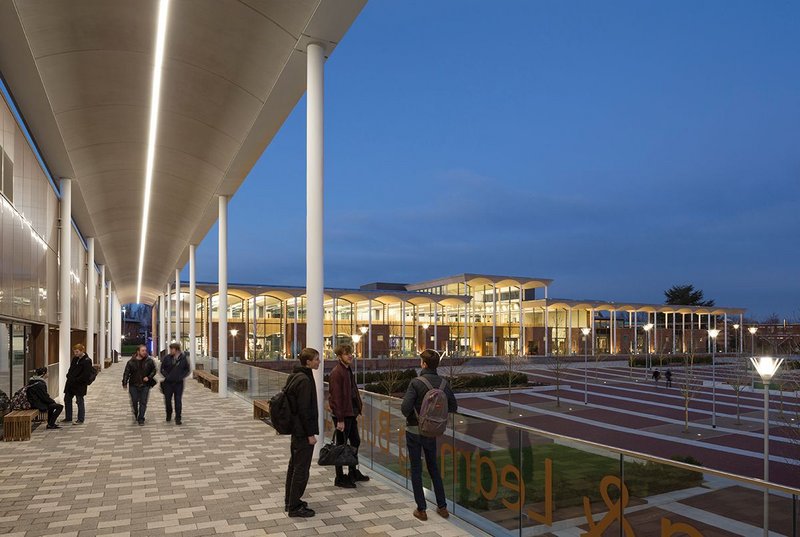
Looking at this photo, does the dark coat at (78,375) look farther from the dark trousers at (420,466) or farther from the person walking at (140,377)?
the dark trousers at (420,466)

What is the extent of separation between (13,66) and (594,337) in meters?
66.2

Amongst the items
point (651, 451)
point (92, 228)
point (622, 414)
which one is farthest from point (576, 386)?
point (92, 228)

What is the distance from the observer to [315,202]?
8.87 m

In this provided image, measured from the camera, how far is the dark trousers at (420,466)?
5.80 metres

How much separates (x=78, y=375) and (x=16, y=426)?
166 centimetres

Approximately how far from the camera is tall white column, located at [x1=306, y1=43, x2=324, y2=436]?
28.5 feet

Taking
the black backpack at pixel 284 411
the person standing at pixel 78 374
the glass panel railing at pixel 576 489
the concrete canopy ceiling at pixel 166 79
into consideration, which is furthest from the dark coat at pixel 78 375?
the black backpack at pixel 284 411

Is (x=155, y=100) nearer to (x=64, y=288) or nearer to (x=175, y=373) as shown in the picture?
(x=175, y=373)

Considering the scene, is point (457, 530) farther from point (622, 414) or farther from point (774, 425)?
point (774, 425)

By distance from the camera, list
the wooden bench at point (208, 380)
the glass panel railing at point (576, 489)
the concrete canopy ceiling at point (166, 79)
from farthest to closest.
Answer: the wooden bench at point (208, 380) < the concrete canopy ceiling at point (166, 79) < the glass panel railing at point (576, 489)

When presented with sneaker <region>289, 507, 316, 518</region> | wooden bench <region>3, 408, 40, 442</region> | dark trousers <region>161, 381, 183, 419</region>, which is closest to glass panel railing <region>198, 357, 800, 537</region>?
sneaker <region>289, 507, 316, 518</region>

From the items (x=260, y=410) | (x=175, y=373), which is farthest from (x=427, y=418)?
(x=175, y=373)

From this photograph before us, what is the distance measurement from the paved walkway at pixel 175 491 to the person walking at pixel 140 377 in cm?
119

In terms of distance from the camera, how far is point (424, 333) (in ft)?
193
